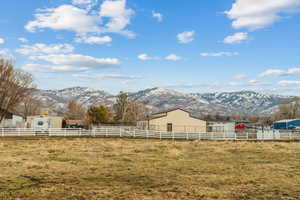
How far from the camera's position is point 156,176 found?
1301cm

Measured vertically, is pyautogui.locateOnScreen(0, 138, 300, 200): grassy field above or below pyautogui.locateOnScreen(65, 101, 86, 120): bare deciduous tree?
below

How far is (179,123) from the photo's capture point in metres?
57.8

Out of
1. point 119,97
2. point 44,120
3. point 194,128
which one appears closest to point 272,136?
point 194,128

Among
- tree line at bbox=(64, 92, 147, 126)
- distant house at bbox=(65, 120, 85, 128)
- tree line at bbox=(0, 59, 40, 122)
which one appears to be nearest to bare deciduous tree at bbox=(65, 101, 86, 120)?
tree line at bbox=(64, 92, 147, 126)

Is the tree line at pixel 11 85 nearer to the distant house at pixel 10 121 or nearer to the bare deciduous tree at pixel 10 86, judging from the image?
the bare deciduous tree at pixel 10 86

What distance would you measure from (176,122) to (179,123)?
644 millimetres

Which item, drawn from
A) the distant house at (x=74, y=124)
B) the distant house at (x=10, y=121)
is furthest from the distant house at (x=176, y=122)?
the distant house at (x=10, y=121)

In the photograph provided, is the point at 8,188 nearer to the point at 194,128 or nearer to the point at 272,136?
the point at 272,136

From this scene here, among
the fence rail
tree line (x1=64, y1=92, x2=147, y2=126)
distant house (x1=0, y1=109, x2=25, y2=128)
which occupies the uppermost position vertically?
tree line (x1=64, y1=92, x2=147, y2=126)

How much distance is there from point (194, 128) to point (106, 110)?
103 feet

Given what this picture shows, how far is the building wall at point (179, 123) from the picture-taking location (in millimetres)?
56750

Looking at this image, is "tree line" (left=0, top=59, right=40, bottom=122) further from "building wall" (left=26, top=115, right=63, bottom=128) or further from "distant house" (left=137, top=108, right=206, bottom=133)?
"distant house" (left=137, top=108, right=206, bottom=133)

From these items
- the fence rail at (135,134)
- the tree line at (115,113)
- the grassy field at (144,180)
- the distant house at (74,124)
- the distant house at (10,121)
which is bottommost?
the grassy field at (144,180)

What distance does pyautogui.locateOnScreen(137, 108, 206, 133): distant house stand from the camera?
56781 millimetres
